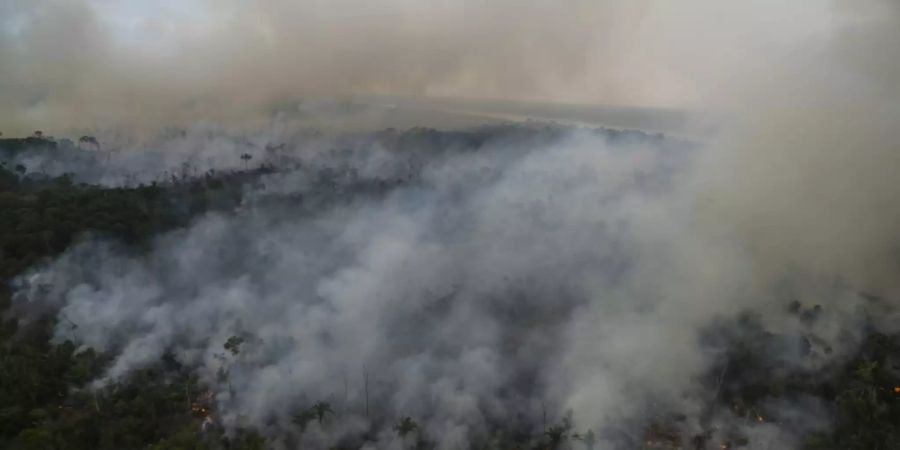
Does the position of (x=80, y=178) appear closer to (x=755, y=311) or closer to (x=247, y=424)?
(x=247, y=424)

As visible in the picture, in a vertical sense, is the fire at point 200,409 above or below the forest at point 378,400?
below

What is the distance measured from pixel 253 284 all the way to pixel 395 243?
16.3 meters

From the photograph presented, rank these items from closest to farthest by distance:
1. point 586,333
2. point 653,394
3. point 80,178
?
1. point 653,394
2. point 586,333
3. point 80,178

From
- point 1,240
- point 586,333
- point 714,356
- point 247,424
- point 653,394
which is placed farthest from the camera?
point 1,240

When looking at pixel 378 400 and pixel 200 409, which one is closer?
pixel 200 409

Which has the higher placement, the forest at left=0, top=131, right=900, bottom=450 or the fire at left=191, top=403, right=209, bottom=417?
the forest at left=0, top=131, right=900, bottom=450

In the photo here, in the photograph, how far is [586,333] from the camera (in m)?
53.5

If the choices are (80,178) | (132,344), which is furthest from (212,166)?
(132,344)

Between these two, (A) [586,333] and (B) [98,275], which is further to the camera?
(B) [98,275]

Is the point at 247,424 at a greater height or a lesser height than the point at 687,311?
lesser

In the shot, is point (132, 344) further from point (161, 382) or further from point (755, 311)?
point (755, 311)

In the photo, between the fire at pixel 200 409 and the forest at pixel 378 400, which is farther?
the fire at pixel 200 409

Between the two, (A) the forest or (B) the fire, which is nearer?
(A) the forest

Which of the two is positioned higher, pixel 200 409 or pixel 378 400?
pixel 378 400
